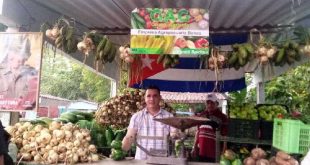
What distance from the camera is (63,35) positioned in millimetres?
4445

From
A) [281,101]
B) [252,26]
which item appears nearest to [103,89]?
[281,101]

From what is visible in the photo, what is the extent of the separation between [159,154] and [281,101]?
6.12m

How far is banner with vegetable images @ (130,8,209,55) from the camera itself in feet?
13.6

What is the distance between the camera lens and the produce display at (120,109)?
24.6 feet

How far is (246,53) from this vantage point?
4.23 meters

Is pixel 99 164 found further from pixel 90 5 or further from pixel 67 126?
Result: pixel 90 5

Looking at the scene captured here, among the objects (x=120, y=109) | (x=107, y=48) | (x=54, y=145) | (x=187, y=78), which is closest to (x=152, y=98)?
(x=107, y=48)

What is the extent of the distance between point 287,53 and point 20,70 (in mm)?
3379

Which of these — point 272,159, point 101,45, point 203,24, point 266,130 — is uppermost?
point 203,24

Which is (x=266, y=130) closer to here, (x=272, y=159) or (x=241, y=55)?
(x=272, y=159)

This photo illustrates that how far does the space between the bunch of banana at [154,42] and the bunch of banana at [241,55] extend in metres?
0.83

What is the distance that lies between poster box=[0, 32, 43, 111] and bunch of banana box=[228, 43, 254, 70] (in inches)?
97.0

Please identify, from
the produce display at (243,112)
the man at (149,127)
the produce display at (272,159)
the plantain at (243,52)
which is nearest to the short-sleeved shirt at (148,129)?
the man at (149,127)

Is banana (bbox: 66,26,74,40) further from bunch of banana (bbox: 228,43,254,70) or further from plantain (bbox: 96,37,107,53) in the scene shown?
bunch of banana (bbox: 228,43,254,70)
